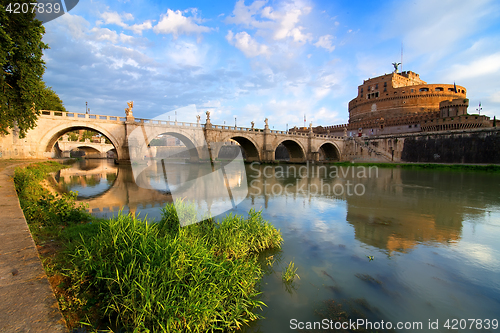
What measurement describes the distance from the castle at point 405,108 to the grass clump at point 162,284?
50822 millimetres

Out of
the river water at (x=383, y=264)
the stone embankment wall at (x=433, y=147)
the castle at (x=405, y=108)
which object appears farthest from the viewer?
the castle at (x=405, y=108)

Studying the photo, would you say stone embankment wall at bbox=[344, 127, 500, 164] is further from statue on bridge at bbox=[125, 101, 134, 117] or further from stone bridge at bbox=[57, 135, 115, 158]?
stone bridge at bbox=[57, 135, 115, 158]

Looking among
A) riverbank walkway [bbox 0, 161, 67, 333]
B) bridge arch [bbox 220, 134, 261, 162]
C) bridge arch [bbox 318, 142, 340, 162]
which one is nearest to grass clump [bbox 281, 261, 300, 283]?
A: riverbank walkway [bbox 0, 161, 67, 333]

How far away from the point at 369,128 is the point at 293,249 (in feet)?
195

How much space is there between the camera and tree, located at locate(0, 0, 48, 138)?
43.3 feet

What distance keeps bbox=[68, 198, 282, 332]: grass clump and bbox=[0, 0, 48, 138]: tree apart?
15434mm

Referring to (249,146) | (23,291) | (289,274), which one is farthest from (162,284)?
(249,146)

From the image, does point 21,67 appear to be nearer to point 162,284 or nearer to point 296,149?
point 162,284

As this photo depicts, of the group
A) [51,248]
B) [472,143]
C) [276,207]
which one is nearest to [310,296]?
[51,248]

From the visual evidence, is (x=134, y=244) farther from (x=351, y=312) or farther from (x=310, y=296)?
(x=351, y=312)

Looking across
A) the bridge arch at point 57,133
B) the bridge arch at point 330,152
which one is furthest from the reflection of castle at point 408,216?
the bridge arch at point 330,152

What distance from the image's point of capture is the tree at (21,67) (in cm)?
1320

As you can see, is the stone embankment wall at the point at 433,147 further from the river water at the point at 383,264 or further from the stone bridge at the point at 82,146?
the stone bridge at the point at 82,146

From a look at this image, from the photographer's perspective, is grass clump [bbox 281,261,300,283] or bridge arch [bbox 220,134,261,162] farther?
bridge arch [bbox 220,134,261,162]
